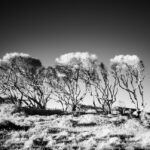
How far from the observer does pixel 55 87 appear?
27.6 metres

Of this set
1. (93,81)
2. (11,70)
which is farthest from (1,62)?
(93,81)

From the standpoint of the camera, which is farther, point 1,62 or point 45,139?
point 1,62

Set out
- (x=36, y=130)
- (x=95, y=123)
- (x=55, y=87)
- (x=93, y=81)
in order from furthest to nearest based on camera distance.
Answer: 1. (x=55, y=87)
2. (x=93, y=81)
3. (x=95, y=123)
4. (x=36, y=130)

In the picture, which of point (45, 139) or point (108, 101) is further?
point (108, 101)

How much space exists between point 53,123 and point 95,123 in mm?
3542

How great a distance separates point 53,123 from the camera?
518 inches

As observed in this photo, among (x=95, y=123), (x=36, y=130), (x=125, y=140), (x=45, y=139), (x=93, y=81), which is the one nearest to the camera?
(x=125, y=140)

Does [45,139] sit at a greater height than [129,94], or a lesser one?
lesser

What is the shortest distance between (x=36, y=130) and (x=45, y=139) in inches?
79.4

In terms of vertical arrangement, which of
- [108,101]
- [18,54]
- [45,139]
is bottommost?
[45,139]

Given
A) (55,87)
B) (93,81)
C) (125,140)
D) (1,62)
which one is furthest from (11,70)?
(125,140)

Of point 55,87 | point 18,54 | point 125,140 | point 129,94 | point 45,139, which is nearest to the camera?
point 125,140

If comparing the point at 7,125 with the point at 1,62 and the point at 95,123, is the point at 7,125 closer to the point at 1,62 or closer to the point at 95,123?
the point at 95,123

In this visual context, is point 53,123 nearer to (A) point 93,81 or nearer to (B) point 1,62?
(A) point 93,81
